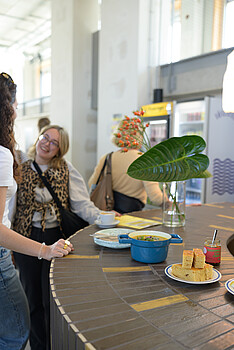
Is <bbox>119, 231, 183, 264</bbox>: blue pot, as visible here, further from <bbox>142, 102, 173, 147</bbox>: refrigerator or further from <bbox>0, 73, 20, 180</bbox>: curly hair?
<bbox>142, 102, 173, 147</bbox>: refrigerator

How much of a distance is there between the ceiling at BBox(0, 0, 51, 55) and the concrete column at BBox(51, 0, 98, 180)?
1.94 metres

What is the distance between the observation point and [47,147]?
81.3 inches

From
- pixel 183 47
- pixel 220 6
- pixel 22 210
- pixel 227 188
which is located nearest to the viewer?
pixel 22 210

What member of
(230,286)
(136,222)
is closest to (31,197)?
(136,222)

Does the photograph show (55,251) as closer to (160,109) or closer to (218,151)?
(218,151)

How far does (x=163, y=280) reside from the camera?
3.34 ft

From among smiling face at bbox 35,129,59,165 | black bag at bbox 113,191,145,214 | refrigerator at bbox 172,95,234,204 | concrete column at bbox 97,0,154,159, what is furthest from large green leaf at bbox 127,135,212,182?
concrete column at bbox 97,0,154,159

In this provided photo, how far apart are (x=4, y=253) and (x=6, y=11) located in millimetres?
9965

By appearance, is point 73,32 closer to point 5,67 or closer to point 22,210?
point 22,210

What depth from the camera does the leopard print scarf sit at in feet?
6.23

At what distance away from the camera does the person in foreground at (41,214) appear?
1.92 m

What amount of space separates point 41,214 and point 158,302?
1194 millimetres

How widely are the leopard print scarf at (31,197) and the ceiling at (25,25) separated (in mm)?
8116

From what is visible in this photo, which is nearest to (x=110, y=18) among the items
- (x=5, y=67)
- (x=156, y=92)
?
(x=156, y=92)
